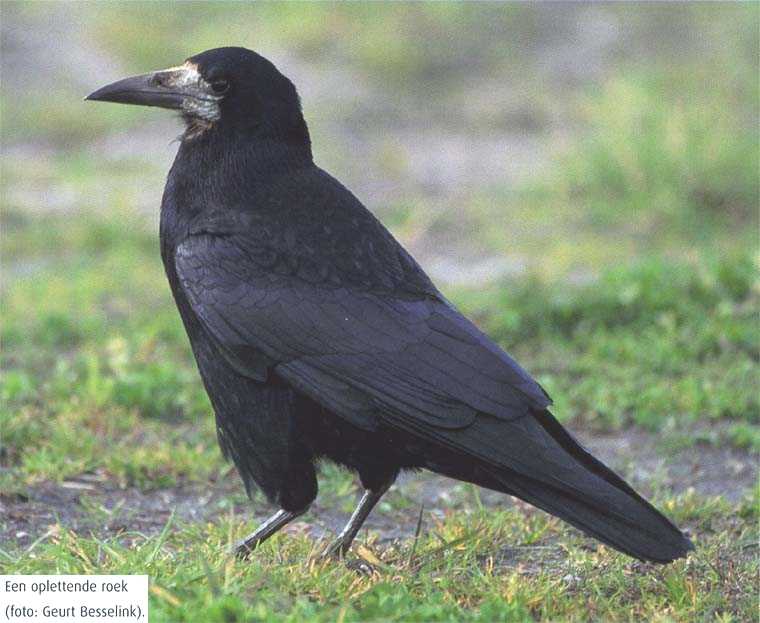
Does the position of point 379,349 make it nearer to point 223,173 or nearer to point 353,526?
point 353,526

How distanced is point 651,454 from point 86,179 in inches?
233

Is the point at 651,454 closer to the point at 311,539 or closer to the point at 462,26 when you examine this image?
the point at 311,539

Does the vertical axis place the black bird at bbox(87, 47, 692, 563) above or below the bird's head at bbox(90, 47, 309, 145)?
below

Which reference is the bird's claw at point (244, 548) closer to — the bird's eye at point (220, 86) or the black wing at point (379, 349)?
the black wing at point (379, 349)

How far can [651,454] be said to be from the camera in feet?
20.1

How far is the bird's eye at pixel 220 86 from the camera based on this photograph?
487cm

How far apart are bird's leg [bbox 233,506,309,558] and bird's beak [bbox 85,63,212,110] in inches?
53.5

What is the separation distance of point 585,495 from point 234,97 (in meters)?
1.74

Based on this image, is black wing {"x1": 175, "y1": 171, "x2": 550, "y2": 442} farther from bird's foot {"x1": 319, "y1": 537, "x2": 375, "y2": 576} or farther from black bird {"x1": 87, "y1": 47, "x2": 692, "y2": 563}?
bird's foot {"x1": 319, "y1": 537, "x2": 375, "y2": 576}

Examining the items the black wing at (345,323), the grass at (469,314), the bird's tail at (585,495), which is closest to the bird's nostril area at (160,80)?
the black wing at (345,323)

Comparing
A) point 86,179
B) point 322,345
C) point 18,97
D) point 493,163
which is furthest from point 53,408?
point 18,97

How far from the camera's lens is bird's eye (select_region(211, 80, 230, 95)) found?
4867 mm

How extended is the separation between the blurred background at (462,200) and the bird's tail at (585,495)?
142 centimetres

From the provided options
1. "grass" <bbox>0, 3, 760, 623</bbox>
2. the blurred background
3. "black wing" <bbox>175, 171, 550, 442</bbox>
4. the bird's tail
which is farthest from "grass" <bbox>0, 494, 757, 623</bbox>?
the blurred background
